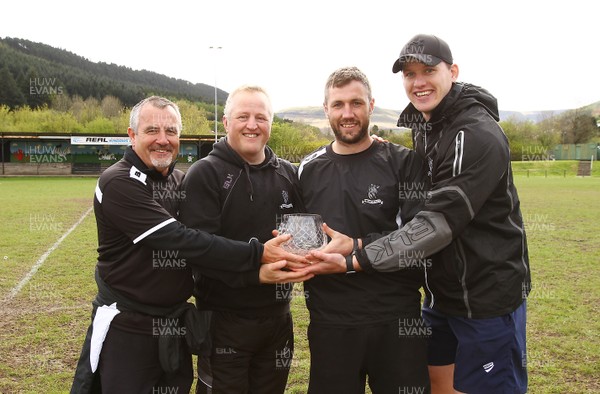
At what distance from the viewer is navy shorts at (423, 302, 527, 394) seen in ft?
10.5

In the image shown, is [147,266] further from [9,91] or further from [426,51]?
[9,91]

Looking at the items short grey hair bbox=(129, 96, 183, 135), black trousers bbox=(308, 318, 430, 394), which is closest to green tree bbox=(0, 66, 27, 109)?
short grey hair bbox=(129, 96, 183, 135)

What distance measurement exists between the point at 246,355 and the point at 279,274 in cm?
72

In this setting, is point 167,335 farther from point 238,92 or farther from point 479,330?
point 479,330

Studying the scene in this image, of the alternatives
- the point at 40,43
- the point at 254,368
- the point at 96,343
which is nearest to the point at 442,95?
the point at 254,368

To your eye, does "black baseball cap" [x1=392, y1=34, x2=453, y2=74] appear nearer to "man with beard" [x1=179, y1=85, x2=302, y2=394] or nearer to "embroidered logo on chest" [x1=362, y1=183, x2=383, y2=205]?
"embroidered logo on chest" [x1=362, y1=183, x2=383, y2=205]

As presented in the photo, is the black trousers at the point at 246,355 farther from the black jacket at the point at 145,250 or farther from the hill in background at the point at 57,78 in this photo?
the hill in background at the point at 57,78

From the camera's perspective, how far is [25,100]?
95.5m

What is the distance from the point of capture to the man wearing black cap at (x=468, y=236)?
3086 mm

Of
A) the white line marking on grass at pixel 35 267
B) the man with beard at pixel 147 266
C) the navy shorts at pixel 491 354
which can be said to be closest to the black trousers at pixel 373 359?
the navy shorts at pixel 491 354

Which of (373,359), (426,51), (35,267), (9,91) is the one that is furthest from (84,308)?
(9,91)

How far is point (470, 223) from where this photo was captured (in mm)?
3211

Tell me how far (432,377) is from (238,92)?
271 centimetres

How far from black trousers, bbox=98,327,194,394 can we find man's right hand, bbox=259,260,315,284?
0.94m
